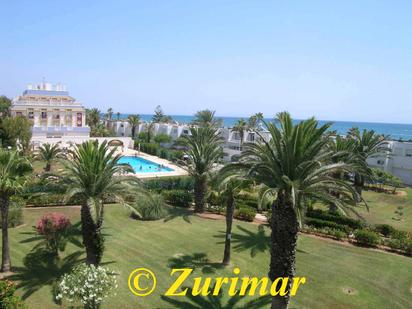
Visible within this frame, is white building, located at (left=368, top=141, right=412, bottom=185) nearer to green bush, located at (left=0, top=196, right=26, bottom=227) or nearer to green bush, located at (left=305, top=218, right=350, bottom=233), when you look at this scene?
green bush, located at (left=305, top=218, right=350, bottom=233)

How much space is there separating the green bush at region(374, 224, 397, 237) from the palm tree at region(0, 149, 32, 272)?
21.6 m

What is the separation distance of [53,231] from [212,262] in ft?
26.5

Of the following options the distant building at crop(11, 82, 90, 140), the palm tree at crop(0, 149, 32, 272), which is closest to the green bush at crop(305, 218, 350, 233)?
the palm tree at crop(0, 149, 32, 272)

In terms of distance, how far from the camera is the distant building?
57.1 m

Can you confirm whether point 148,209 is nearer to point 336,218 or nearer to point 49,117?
point 336,218

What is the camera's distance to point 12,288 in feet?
38.6

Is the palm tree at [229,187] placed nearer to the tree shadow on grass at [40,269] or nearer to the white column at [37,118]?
the tree shadow on grass at [40,269]

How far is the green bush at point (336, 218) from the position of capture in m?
24.2

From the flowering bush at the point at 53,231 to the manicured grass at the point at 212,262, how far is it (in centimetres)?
69

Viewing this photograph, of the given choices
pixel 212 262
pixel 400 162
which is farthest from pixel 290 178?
pixel 400 162

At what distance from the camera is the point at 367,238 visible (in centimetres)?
2078

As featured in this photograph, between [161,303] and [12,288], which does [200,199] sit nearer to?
[161,303]

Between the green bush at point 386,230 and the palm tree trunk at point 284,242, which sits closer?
the palm tree trunk at point 284,242

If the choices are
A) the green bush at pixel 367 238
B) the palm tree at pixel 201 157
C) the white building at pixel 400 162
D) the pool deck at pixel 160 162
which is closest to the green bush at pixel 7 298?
the palm tree at pixel 201 157
